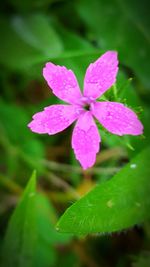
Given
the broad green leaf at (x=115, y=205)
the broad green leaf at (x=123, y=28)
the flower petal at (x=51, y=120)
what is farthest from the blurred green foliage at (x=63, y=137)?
the flower petal at (x=51, y=120)

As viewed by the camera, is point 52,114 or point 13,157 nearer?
point 52,114

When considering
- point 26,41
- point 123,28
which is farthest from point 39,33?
point 123,28

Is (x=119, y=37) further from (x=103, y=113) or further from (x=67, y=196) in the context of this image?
(x=103, y=113)

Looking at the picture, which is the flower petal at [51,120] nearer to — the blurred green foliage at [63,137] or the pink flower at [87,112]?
the pink flower at [87,112]

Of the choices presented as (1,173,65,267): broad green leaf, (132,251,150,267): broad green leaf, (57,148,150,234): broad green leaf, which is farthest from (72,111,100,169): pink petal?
(132,251,150,267): broad green leaf

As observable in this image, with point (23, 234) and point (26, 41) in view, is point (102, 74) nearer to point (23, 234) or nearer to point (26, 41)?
point (23, 234)

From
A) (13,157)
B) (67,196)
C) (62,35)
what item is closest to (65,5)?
(62,35)

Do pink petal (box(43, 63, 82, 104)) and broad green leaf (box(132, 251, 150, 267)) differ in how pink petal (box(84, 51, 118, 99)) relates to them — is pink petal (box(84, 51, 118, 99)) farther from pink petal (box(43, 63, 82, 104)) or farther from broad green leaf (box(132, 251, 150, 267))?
broad green leaf (box(132, 251, 150, 267))
